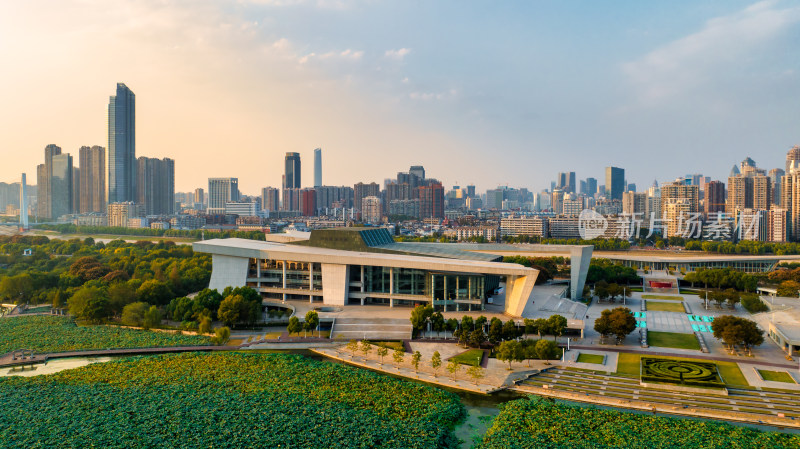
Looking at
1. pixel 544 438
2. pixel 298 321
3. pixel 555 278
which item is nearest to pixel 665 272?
pixel 555 278

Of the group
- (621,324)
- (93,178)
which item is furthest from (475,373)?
(93,178)

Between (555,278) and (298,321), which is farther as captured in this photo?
(555,278)

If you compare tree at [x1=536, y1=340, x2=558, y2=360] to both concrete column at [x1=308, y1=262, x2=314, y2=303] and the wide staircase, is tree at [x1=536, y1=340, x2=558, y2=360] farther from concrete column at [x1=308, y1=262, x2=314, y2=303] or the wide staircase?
concrete column at [x1=308, y1=262, x2=314, y2=303]

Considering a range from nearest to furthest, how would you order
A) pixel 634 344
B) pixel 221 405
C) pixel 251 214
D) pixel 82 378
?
pixel 221 405 < pixel 82 378 < pixel 634 344 < pixel 251 214

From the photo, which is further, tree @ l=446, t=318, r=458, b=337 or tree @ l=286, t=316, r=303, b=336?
tree @ l=286, t=316, r=303, b=336

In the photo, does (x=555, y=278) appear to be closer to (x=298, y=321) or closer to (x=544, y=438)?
(x=298, y=321)

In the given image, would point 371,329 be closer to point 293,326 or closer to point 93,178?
point 293,326

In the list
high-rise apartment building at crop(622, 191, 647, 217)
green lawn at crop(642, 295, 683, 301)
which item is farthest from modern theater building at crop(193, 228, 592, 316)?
high-rise apartment building at crop(622, 191, 647, 217)
